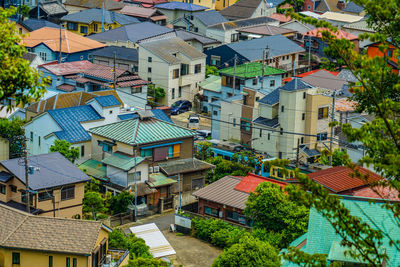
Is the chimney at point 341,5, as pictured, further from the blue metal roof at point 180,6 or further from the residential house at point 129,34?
the residential house at point 129,34

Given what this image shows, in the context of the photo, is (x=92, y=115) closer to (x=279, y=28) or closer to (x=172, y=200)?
(x=172, y=200)

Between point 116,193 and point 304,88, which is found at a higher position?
point 304,88

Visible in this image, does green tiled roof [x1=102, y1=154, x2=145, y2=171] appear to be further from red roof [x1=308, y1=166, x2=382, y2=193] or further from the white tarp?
red roof [x1=308, y1=166, x2=382, y2=193]

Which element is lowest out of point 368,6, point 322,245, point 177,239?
point 177,239

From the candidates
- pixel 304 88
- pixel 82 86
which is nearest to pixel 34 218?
pixel 304 88

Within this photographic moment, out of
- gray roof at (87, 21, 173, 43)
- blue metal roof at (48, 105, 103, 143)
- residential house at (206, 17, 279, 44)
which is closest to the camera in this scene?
blue metal roof at (48, 105, 103, 143)

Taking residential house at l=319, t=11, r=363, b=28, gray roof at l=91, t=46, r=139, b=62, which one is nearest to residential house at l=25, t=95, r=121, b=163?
gray roof at l=91, t=46, r=139, b=62
